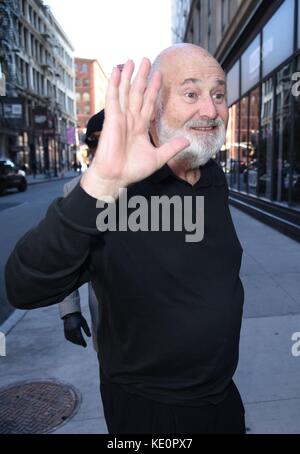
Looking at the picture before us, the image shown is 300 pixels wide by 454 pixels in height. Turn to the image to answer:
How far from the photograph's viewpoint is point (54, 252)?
3.66 feet

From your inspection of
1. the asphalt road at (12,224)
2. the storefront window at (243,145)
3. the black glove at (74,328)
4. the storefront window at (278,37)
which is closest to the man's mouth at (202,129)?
the black glove at (74,328)

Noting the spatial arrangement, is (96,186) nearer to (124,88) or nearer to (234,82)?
(124,88)

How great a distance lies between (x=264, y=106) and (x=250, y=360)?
8.97 m

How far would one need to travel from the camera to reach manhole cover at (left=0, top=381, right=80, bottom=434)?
288 cm

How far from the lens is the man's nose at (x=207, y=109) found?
1530mm

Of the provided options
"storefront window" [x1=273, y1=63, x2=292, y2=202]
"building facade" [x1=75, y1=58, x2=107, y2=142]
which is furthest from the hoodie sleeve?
"building facade" [x1=75, y1=58, x2=107, y2=142]

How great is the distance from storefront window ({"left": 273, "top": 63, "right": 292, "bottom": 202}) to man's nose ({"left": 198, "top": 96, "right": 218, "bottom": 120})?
8182mm

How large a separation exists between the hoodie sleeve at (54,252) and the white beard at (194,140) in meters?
0.55

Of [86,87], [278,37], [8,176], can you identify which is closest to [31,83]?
[8,176]

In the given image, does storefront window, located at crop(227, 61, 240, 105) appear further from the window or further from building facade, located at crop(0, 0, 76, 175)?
building facade, located at crop(0, 0, 76, 175)

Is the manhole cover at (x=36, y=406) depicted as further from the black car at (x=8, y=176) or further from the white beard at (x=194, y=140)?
the black car at (x=8, y=176)

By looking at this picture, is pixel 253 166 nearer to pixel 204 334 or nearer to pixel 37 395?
pixel 37 395
